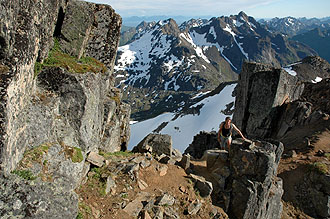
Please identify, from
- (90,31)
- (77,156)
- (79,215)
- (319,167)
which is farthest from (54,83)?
(319,167)

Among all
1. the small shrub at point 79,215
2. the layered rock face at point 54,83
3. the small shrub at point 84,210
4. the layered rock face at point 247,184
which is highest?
the layered rock face at point 54,83

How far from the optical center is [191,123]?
9744 cm

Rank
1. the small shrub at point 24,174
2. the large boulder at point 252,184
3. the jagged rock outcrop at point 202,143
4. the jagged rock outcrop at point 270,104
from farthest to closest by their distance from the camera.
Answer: the jagged rock outcrop at point 202,143, the jagged rock outcrop at point 270,104, the large boulder at point 252,184, the small shrub at point 24,174

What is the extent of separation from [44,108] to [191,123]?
8744 centimetres

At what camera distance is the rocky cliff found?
8320 mm

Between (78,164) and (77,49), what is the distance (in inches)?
432

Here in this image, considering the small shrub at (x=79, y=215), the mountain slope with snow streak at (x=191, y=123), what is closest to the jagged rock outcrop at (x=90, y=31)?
the small shrub at (x=79, y=215)

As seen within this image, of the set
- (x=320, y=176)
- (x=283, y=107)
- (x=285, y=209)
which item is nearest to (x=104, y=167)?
(x=285, y=209)

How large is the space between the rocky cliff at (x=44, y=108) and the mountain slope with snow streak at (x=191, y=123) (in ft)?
202

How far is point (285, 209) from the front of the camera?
18.9 meters

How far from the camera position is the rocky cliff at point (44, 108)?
832 centimetres

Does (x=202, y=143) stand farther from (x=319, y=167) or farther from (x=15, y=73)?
(x=15, y=73)

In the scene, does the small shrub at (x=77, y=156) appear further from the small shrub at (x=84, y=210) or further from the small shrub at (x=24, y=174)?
the small shrub at (x=24, y=174)

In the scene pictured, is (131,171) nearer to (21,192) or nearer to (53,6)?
(21,192)
